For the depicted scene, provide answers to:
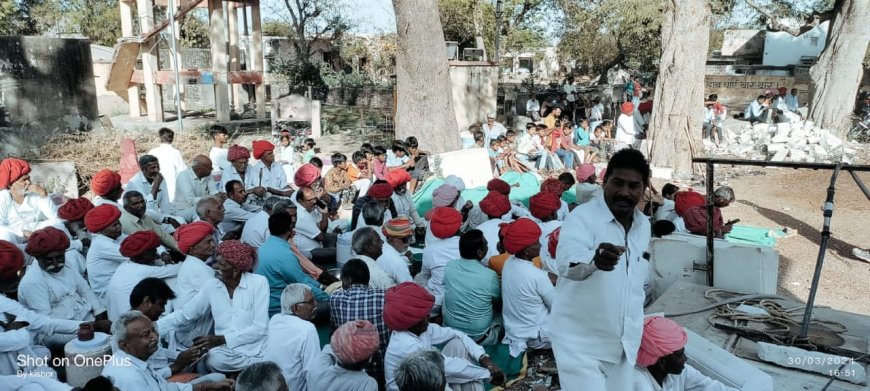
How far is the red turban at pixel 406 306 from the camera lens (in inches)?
133

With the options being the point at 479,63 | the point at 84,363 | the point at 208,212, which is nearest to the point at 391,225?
the point at 208,212

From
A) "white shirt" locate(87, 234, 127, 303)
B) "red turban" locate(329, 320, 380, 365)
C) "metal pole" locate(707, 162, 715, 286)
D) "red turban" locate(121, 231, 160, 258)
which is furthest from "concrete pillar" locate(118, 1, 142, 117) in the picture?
"metal pole" locate(707, 162, 715, 286)

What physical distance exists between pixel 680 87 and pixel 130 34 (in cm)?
1436

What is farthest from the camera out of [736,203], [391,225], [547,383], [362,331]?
[736,203]

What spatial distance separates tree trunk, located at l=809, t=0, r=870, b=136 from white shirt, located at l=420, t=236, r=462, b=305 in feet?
47.0

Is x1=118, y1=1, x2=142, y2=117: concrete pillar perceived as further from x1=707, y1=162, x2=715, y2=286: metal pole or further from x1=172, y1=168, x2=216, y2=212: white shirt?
x1=707, y1=162, x2=715, y2=286: metal pole

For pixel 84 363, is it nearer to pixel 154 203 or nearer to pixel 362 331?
pixel 362 331

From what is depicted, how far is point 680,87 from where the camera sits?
11.3 m

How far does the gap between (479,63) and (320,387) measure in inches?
505

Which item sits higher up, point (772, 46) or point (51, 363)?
point (772, 46)

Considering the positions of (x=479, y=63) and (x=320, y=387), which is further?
(x=479, y=63)

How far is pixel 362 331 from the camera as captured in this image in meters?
3.11

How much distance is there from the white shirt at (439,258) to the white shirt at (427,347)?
123 cm

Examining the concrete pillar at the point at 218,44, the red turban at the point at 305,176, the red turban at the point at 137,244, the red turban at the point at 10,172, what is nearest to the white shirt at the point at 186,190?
the red turban at the point at 305,176
